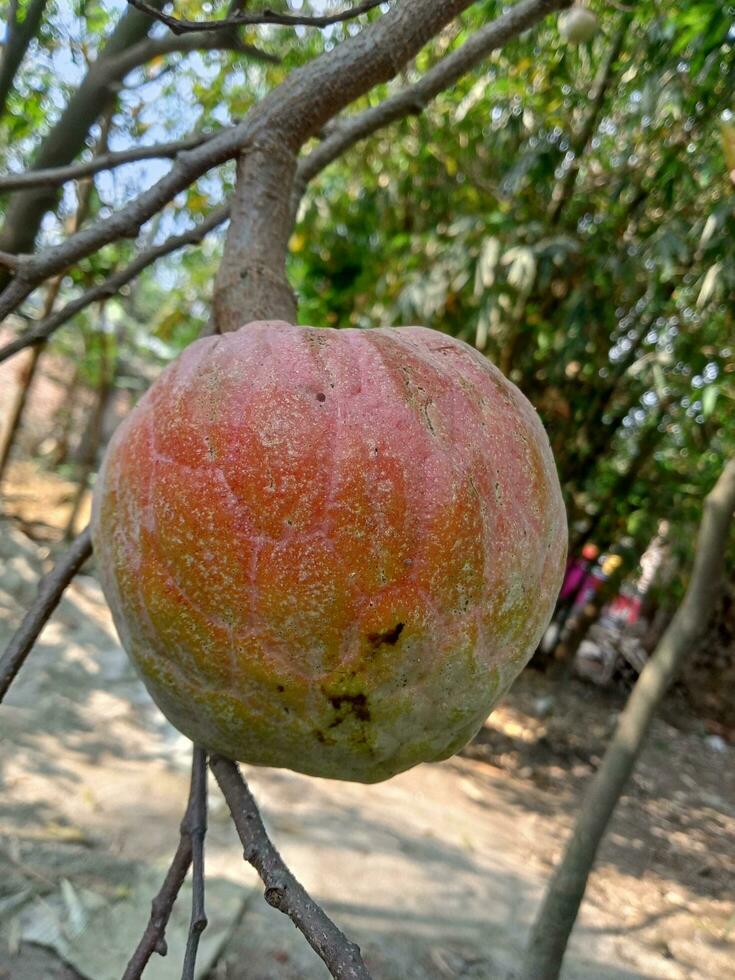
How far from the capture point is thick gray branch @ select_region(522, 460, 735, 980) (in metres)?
2.22

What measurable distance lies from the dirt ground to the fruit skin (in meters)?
2.15

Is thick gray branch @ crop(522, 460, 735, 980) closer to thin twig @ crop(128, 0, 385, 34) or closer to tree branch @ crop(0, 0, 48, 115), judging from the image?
thin twig @ crop(128, 0, 385, 34)

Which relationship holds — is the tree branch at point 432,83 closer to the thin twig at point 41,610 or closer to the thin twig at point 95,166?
the thin twig at point 95,166

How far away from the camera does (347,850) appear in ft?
11.2

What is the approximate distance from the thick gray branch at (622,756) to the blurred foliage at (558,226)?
4.61 ft

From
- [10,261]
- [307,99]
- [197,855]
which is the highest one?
[307,99]

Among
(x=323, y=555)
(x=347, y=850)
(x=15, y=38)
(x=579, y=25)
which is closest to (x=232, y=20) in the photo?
(x=323, y=555)

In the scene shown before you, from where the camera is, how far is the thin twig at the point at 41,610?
87cm

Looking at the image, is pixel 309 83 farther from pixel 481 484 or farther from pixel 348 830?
pixel 348 830

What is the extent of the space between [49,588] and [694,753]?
6500 millimetres

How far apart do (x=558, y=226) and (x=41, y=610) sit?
14.3 feet

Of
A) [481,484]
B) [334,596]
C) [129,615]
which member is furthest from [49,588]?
[481,484]

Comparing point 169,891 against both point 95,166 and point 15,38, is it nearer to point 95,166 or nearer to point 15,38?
point 95,166

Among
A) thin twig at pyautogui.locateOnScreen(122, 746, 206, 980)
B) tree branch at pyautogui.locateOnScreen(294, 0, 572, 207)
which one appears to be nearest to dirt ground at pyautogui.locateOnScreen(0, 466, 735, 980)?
thin twig at pyautogui.locateOnScreen(122, 746, 206, 980)
